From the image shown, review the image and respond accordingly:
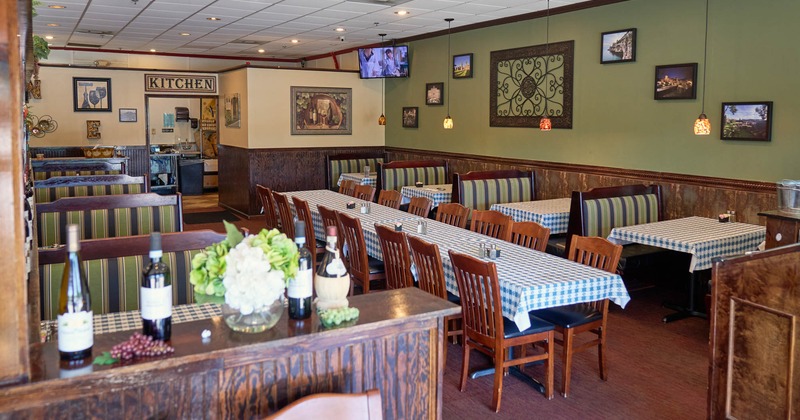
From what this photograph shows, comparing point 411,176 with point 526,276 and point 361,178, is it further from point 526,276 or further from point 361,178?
point 526,276

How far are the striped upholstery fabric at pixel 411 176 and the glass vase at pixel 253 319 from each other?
7.41 meters

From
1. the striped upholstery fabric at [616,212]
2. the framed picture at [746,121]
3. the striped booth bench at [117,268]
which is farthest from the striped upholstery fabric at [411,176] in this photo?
the striped booth bench at [117,268]

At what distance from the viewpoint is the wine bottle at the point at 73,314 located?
183 centimetres

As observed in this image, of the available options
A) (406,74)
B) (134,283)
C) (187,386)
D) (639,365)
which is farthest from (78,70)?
(187,386)

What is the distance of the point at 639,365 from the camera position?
4.80 meters

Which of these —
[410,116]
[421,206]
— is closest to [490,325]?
[421,206]

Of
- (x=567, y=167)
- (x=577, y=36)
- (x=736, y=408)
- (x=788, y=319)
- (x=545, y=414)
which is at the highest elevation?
(x=577, y=36)

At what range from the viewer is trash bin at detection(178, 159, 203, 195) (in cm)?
1459

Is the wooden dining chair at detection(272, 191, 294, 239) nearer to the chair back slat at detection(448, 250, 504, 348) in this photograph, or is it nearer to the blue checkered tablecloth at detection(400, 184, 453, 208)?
the blue checkered tablecloth at detection(400, 184, 453, 208)

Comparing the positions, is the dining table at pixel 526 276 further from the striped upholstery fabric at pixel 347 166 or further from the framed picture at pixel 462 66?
the striped upholstery fabric at pixel 347 166

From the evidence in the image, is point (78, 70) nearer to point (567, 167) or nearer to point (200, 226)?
point (200, 226)

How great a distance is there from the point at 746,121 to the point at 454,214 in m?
2.74

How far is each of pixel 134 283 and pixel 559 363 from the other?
2.88 metres

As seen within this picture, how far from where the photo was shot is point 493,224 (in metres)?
5.74
